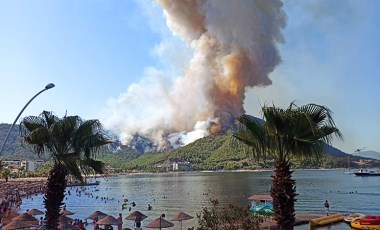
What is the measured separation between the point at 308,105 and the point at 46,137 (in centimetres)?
865

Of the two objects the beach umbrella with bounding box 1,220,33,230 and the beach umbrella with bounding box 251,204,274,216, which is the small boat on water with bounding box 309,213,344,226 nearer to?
the beach umbrella with bounding box 251,204,274,216

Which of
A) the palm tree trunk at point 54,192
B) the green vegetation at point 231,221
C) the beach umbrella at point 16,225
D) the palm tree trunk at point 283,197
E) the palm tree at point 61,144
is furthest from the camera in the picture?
the beach umbrella at point 16,225

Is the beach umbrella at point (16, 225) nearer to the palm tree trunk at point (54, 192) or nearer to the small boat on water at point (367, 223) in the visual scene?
the palm tree trunk at point (54, 192)

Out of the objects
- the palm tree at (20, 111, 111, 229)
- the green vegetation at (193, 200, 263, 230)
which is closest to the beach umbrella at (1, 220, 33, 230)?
the palm tree at (20, 111, 111, 229)

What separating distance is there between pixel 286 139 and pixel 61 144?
7581 millimetres

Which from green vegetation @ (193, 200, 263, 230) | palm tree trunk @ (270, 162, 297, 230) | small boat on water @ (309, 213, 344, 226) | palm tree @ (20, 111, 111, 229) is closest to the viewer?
green vegetation @ (193, 200, 263, 230)

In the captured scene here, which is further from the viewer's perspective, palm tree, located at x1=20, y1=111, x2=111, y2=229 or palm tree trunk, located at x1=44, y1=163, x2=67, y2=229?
palm tree trunk, located at x1=44, y1=163, x2=67, y2=229

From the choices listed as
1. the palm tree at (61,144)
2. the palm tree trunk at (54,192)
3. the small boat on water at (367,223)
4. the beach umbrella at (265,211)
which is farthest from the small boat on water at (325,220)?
the palm tree trunk at (54,192)

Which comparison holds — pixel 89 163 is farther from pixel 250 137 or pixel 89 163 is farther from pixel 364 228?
pixel 364 228

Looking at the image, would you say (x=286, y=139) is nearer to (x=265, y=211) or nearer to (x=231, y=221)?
(x=231, y=221)

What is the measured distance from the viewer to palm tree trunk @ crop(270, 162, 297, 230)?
1113 centimetres

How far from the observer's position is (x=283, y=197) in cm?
1126

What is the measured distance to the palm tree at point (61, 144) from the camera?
13.2 metres

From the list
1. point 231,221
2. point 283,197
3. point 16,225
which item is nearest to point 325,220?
point 283,197
